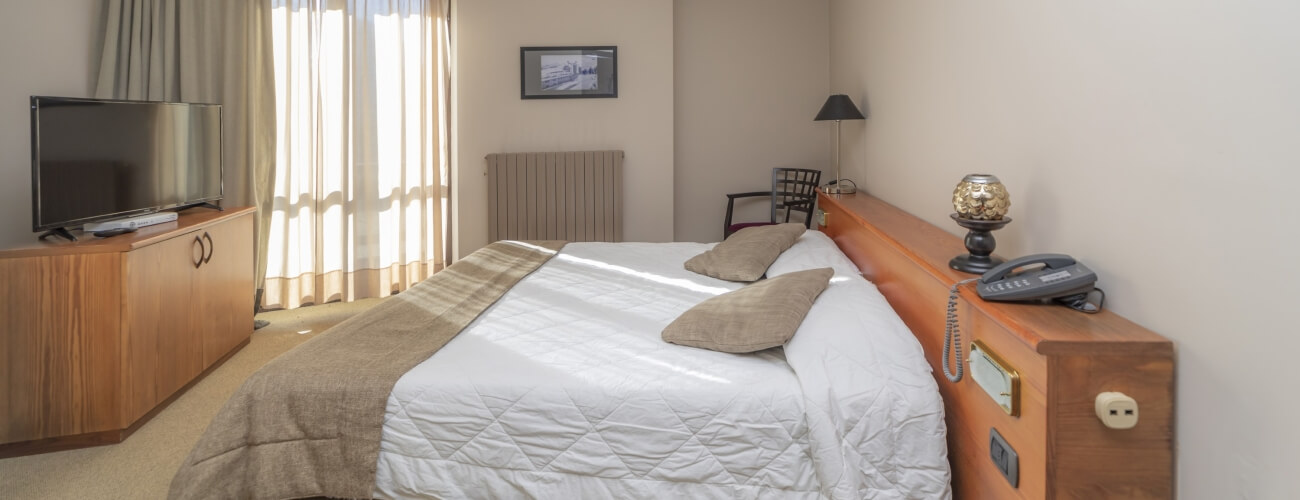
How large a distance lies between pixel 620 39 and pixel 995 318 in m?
4.10

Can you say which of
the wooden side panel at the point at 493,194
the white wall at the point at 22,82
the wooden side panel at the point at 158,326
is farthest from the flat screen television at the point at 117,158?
the wooden side panel at the point at 493,194

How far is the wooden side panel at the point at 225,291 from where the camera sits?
3.50 metres

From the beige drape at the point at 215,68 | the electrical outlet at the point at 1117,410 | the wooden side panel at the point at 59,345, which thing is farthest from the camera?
the beige drape at the point at 215,68

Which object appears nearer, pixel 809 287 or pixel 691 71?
pixel 809 287

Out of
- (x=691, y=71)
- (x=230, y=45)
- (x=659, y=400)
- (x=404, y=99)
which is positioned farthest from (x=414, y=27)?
(x=659, y=400)

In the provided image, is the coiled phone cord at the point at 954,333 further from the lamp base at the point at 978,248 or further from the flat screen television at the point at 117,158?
the flat screen television at the point at 117,158

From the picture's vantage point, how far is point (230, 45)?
14.8 ft

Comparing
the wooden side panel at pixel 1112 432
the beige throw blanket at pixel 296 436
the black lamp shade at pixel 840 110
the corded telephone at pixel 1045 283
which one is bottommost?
the beige throw blanket at pixel 296 436

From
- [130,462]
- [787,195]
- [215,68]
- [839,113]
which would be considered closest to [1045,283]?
[839,113]

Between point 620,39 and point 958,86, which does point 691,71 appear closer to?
point 620,39

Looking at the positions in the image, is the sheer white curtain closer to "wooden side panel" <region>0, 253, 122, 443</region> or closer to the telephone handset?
"wooden side panel" <region>0, 253, 122, 443</region>

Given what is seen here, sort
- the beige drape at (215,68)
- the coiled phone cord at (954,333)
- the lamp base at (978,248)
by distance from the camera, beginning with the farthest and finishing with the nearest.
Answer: the beige drape at (215,68), the lamp base at (978,248), the coiled phone cord at (954,333)

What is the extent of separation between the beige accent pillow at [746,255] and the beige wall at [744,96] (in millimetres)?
2117

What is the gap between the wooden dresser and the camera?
2.70 meters
